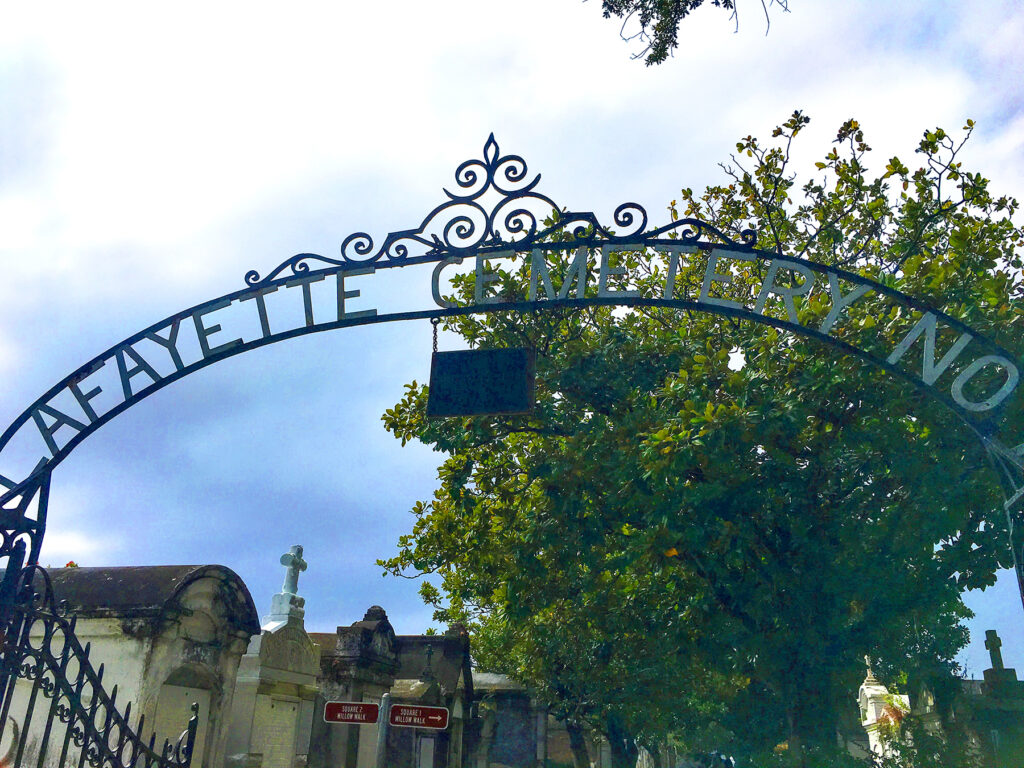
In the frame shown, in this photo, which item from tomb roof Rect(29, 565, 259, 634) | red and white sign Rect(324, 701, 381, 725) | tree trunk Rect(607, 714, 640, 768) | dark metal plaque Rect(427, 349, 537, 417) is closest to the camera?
dark metal plaque Rect(427, 349, 537, 417)

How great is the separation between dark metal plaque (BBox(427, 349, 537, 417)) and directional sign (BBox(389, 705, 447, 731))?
4864 millimetres

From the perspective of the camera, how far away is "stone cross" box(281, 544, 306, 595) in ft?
47.4

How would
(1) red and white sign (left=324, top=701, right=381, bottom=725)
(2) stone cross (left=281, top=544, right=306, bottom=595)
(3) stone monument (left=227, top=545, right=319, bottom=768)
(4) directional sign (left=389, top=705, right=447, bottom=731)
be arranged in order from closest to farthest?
(4) directional sign (left=389, top=705, right=447, bottom=731)
(1) red and white sign (left=324, top=701, right=381, bottom=725)
(3) stone monument (left=227, top=545, right=319, bottom=768)
(2) stone cross (left=281, top=544, right=306, bottom=595)

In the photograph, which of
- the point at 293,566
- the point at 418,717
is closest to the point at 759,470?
the point at 418,717

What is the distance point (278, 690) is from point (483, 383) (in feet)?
31.0

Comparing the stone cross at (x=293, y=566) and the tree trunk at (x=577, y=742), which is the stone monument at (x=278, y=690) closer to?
the stone cross at (x=293, y=566)

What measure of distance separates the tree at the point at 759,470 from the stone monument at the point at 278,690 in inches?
81.5

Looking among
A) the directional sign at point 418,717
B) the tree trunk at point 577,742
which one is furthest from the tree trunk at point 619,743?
the directional sign at point 418,717

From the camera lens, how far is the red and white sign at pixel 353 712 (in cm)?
992

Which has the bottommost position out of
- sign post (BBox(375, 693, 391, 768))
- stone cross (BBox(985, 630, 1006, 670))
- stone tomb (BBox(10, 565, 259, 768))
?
sign post (BBox(375, 693, 391, 768))

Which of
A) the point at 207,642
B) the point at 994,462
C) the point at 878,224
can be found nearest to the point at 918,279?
the point at 878,224

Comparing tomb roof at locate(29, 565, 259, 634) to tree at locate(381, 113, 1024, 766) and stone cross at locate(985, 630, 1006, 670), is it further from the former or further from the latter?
stone cross at locate(985, 630, 1006, 670)

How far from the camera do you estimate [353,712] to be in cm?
996

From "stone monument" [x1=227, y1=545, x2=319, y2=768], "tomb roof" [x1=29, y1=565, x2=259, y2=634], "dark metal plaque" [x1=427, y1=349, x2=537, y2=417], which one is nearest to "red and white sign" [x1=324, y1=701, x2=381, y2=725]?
"tomb roof" [x1=29, y1=565, x2=259, y2=634]
